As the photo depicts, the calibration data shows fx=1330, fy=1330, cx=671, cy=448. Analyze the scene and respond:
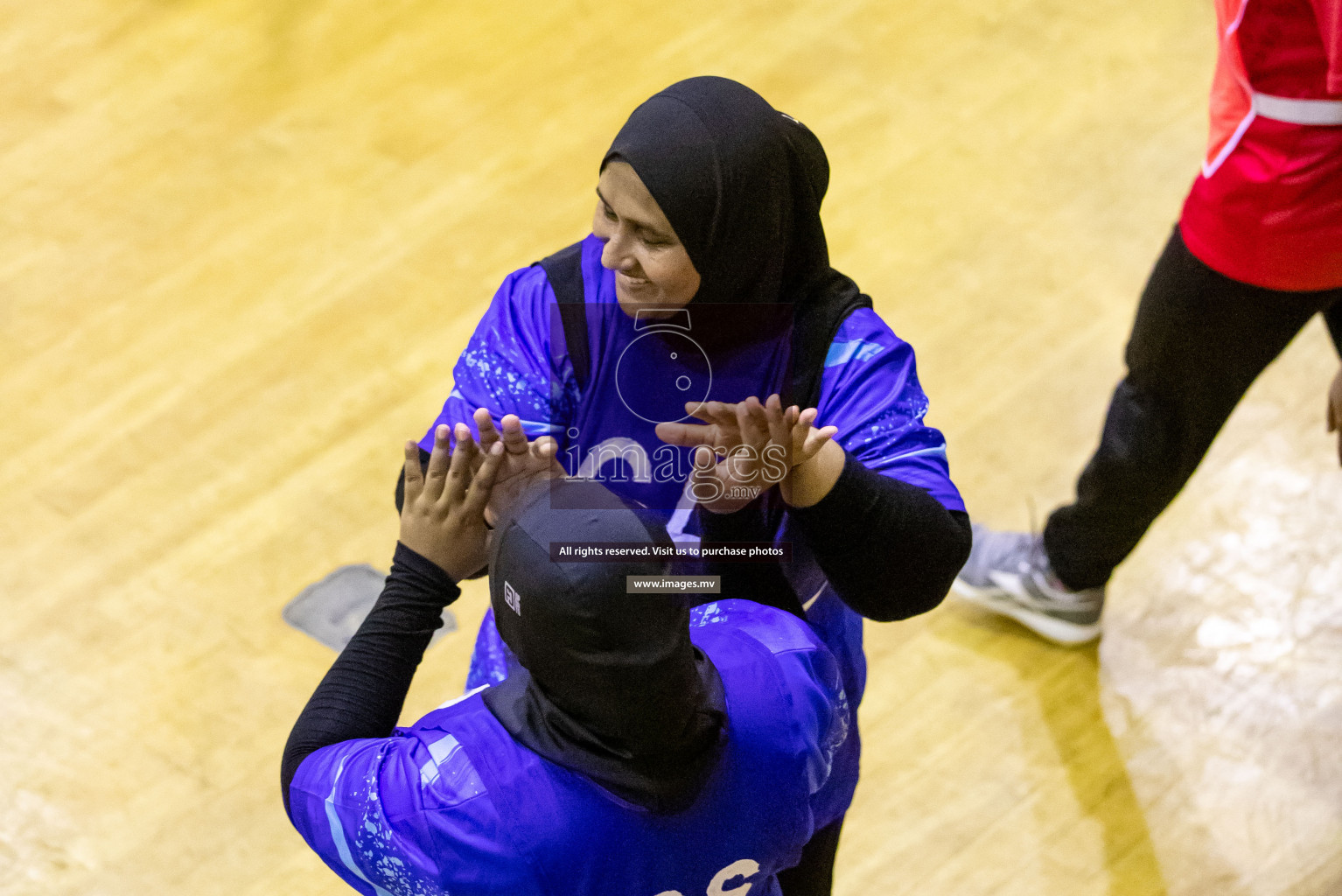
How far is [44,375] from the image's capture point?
2.72 m

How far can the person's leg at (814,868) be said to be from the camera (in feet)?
4.89

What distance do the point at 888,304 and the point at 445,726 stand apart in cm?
184

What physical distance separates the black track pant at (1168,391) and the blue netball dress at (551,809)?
99 cm

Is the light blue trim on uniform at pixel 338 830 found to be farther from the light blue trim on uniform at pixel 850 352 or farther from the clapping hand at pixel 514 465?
the light blue trim on uniform at pixel 850 352

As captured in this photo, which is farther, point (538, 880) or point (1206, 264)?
point (1206, 264)

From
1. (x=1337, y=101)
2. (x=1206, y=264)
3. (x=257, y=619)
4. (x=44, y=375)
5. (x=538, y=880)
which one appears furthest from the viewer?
(x=44, y=375)

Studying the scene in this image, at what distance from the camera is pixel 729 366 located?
1288 mm

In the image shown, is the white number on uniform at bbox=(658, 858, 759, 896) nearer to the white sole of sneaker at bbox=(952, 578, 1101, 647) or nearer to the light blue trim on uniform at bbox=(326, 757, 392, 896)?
the light blue trim on uniform at bbox=(326, 757, 392, 896)

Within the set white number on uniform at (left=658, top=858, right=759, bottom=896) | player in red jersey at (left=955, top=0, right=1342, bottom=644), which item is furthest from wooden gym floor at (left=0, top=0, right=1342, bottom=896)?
white number on uniform at (left=658, top=858, right=759, bottom=896)

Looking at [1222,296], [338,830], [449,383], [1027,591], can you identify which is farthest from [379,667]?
[449,383]

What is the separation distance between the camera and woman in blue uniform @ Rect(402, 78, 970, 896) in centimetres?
119

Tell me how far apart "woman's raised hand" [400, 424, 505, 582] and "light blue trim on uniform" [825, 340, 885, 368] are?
0.34 metres

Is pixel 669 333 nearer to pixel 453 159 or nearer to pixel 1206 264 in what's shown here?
pixel 1206 264

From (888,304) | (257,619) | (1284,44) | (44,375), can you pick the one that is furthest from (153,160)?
(1284,44)
